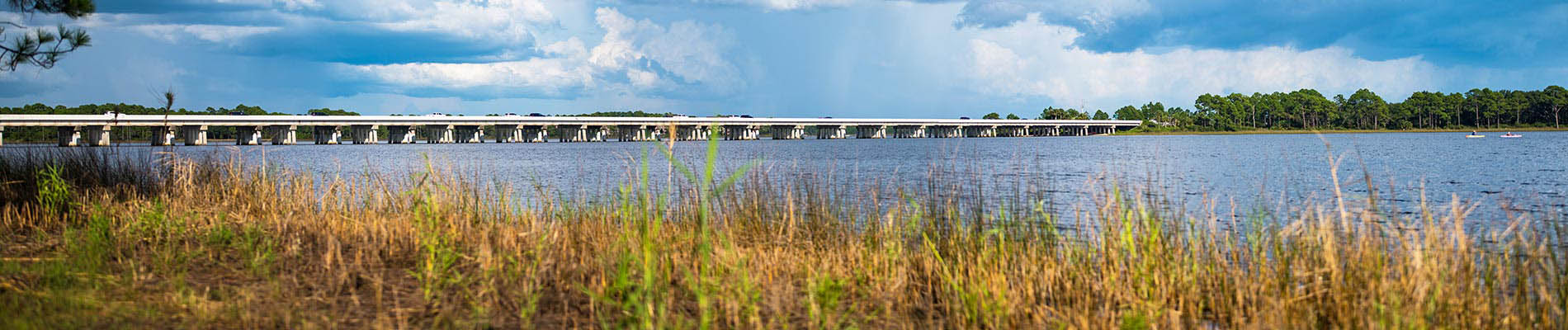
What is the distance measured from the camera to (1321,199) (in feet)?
56.7

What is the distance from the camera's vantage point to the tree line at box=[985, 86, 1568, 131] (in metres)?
144

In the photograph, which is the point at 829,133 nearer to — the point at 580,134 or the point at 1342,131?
the point at 580,134

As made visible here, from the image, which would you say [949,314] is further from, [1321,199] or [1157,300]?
[1321,199]

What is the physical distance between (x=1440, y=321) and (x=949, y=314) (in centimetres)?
259

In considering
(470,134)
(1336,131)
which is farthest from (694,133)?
(1336,131)

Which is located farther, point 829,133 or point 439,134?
point 829,133

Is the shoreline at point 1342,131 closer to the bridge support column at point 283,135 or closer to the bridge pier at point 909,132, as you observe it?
the bridge pier at point 909,132

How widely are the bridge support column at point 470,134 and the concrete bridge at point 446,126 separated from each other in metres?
0.09

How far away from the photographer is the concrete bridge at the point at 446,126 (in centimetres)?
7825

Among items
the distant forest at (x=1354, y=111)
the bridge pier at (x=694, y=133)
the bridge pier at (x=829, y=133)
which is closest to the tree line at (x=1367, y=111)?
the distant forest at (x=1354, y=111)

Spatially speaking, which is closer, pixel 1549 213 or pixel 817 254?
pixel 817 254

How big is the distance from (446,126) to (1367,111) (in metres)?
131

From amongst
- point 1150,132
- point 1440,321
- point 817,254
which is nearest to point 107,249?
point 817,254

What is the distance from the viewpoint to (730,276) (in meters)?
5.91
